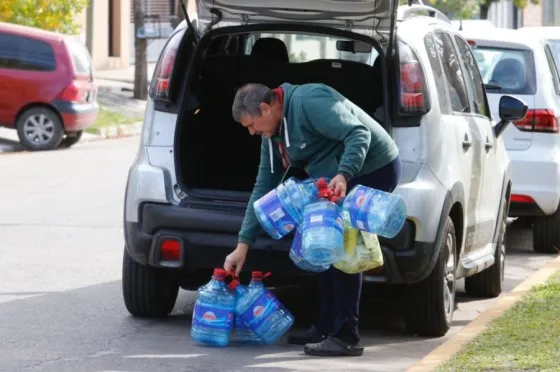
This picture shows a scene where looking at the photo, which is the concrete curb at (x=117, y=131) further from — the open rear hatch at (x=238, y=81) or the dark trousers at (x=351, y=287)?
the dark trousers at (x=351, y=287)

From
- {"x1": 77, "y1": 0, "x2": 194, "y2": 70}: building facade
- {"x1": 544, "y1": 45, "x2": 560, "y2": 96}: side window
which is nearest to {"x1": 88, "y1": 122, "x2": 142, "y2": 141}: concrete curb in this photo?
{"x1": 77, "y1": 0, "x2": 194, "y2": 70}: building facade

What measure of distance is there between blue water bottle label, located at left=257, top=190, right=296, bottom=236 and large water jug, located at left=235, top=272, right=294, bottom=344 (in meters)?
0.66

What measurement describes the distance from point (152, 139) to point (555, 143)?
4.71 metres

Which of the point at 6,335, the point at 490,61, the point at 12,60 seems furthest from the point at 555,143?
the point at 12,60

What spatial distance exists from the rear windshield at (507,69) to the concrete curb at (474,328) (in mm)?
2157

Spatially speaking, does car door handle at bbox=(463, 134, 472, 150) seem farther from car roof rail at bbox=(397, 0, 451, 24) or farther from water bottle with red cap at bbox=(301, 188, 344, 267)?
water bottle with red cap at bbox=(301, 188, 344, 267)

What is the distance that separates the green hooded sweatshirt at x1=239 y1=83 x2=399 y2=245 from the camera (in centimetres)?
715

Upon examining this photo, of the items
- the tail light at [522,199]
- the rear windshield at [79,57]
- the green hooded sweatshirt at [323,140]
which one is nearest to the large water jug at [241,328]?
the green hooded sweatshirt at [323,140]

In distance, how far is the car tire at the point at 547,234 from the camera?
40.4 feet

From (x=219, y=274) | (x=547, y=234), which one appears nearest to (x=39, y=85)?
(x=547, y=234)

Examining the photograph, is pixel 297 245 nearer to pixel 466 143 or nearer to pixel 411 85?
pixel 411 85

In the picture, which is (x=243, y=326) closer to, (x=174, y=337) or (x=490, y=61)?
(x=174, y=337)

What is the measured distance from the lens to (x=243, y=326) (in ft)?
25.8

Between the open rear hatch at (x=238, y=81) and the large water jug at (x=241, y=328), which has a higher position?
the open rear hatch at (x=238, y=81)
